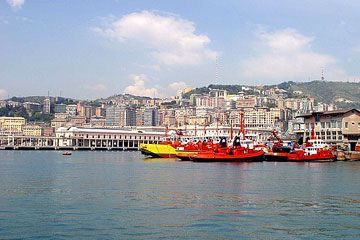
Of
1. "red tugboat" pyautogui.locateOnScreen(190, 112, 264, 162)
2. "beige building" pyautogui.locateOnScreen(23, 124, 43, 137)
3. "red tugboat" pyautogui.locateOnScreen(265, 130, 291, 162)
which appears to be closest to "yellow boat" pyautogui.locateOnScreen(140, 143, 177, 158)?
"red tugboat" pyautogui.locateOnScreen(190, 112, 264, 162)

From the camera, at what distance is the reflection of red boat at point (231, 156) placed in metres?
60.8

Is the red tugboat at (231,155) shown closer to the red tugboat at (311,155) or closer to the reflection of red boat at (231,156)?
the reflection of red boat at (231,156)

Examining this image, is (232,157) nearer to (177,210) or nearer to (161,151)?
(161,151)

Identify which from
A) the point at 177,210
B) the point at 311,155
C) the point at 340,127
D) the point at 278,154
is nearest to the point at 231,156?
the point at 278,154

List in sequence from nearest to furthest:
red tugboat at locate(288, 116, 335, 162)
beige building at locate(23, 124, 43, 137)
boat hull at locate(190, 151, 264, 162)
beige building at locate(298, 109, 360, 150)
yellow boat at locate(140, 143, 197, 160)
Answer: boat hull at locate(190, 151, 264, 162), red tugboat at locate(288, 116, 335, 162), beige building at locate(298, 109, 360, 150), yellow boat at locate(140, 143, 197, 160), beige building at locate(23, 124, 43, 137)

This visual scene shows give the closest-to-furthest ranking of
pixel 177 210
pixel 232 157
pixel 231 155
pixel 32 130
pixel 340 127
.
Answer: pixel 177 210, pixel 232 157, pixel 231 155, pixel 340 127, pixel 32 130

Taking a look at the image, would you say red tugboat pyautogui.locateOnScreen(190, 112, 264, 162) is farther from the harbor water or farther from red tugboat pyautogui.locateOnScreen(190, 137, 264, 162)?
the harbor water

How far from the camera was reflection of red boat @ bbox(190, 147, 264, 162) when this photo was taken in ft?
199

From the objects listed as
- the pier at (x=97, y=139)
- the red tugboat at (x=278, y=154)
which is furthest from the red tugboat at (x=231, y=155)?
the pier at (x=97, y=139)

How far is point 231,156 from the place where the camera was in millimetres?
60844

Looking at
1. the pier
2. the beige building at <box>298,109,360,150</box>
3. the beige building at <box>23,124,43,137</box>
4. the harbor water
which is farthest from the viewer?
the beige building at <box>23,124,43,137</box>

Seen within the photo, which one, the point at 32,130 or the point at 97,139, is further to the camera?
the point at 32,130

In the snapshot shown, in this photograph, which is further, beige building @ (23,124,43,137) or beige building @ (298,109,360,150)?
beige building @ (23,124,43,137)

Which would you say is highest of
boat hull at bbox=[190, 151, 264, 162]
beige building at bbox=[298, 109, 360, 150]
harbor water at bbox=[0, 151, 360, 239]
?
beige building at bbox=[298, 109, 360, 150]
